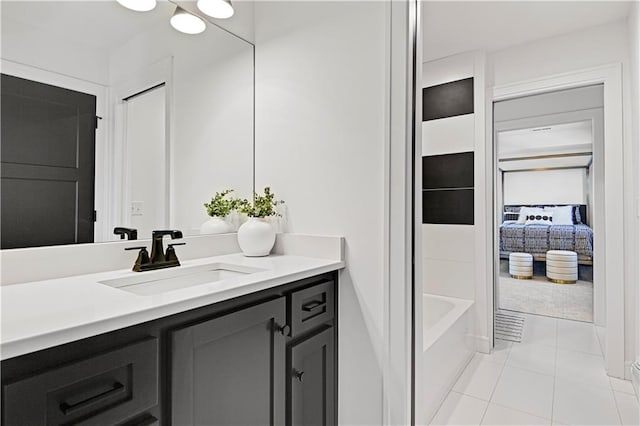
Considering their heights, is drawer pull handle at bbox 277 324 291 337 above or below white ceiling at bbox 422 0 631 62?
below

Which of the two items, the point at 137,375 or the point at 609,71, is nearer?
the point at 137,375

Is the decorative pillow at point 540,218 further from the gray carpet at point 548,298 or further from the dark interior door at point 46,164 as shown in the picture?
the dark interior door at point 46,164

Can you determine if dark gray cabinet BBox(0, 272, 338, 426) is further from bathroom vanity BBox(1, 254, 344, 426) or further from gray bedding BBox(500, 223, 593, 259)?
gray bedding BBox(500, 223, 593, 259)

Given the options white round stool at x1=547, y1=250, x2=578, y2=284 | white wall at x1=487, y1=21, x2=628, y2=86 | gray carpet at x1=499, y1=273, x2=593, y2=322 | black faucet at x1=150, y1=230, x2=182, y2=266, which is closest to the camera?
black faucet at x1=150, y1=230, x2=182, y2=266

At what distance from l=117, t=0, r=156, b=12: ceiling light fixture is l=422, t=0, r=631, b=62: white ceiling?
1.66 m

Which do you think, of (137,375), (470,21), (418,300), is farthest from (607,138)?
(137,375)

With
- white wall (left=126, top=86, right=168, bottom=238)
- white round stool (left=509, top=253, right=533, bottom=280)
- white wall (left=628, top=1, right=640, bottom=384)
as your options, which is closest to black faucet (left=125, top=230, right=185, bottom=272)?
white wall (left=126, top=86, right=168, bottom=238)

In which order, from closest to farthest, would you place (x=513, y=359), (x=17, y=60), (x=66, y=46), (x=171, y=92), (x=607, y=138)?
(x=17, y=60) < (x=66, y=46) < (x=171, y=92) < (x=607, y=138) < (x=513, y=359)

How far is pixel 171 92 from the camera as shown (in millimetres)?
1608

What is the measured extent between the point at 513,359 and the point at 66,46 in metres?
3.16

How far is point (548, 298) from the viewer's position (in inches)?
165

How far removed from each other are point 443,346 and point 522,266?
384 centimetres

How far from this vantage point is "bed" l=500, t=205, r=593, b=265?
5195 millimetres

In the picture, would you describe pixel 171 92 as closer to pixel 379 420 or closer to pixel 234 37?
pixel 234 37
